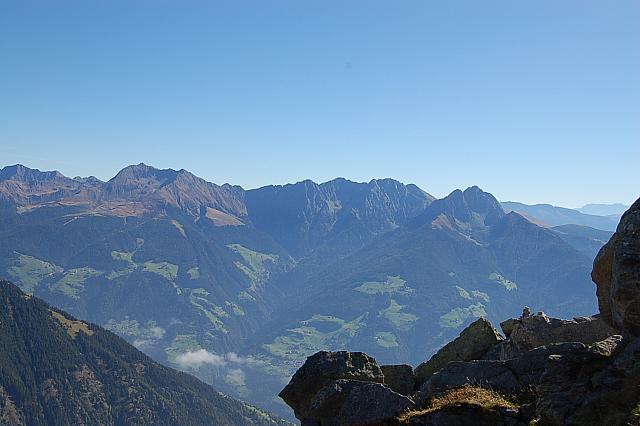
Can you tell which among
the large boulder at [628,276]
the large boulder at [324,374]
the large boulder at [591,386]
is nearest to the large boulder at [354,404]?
the large boulder at [324,374]

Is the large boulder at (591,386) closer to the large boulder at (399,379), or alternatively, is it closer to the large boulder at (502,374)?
the large boulder at (502,374)

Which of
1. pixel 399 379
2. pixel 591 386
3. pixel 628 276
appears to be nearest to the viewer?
pixel 591 386

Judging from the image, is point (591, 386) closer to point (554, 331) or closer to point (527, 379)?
point (527, 379)

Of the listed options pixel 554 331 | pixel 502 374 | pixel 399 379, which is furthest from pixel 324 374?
pixel 554 331

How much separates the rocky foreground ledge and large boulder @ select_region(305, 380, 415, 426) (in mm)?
45

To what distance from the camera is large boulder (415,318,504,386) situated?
3177 centimetres

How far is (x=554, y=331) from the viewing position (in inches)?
1105

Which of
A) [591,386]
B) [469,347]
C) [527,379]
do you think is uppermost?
[591,386]

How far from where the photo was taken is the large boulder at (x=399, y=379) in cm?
2805

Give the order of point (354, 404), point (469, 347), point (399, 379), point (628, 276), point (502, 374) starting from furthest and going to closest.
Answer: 1. point (469, 347)
2. point (399, 379)
3. point (354, 404)
4. point (502, 374)
5. point (628, 276)

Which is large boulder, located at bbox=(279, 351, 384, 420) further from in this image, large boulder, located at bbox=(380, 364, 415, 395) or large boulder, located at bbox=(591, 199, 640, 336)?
large boulder, located at bbox=(591, 199, 640, 336)

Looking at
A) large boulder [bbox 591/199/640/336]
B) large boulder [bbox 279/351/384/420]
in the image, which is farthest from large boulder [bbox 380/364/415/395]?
large boulder [bbox 591/199/640/336]

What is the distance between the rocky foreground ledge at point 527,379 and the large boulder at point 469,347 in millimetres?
224

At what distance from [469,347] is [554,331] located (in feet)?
19.7
